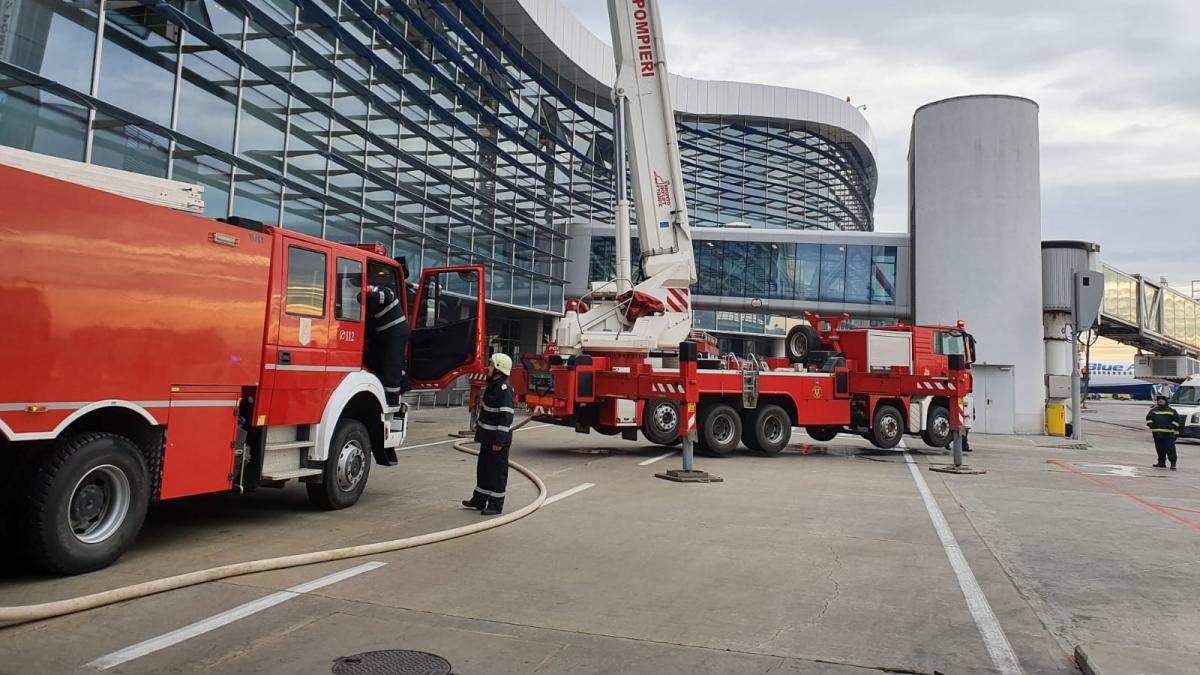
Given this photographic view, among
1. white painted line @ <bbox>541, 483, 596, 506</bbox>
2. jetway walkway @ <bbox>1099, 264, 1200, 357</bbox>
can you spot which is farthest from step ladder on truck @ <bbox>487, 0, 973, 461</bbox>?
jetway walkway @ <bbox>1099, 264, 1200, 357</bbox>

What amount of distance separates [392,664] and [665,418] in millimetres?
10101

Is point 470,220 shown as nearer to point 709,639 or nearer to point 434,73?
point 434,73

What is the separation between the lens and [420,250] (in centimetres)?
2441

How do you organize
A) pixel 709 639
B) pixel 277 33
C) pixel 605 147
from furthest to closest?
pixel 605 147 < pixel 277 33 < pixel 709 639

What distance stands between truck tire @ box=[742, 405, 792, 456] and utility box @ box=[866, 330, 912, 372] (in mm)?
2477

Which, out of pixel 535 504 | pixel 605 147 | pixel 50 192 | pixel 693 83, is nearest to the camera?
pixel 50 192

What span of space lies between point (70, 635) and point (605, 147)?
35394mm

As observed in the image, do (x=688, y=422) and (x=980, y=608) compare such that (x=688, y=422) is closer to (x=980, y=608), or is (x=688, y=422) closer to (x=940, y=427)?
(x=980, y=608)

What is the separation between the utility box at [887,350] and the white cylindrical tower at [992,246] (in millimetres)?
12790

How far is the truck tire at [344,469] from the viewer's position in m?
7.51

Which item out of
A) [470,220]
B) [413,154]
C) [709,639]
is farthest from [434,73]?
[709,639]

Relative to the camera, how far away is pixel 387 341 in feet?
26.7

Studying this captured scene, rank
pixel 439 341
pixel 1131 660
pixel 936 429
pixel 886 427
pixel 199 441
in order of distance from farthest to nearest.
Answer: pixel 936 429 → pixel 886 427 → pixel 439 341 → pixel 199 441 → pixel 1131 660

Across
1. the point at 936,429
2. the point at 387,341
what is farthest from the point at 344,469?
the point at 936,429
